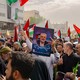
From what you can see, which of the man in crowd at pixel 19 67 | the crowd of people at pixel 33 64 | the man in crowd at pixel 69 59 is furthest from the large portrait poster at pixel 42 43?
the man in crowd at pixel 19 67

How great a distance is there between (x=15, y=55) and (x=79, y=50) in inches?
194

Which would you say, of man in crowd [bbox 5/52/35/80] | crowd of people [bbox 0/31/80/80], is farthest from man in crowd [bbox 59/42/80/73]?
man in crowd [bbox 5/52/35/80]

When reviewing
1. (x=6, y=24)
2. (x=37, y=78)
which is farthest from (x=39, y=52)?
(x=6, y=24)

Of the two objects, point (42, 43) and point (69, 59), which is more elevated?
point (42, 43)

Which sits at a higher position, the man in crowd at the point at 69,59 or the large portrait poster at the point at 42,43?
the large portrait poster at the point at 42,43

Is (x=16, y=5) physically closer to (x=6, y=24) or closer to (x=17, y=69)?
(x=17, y=69)

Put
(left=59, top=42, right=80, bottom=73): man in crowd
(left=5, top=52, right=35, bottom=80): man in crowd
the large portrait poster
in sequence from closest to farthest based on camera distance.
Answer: (left=5, top=52, right=35, bottom=80): man in crowd
the large portrait poster
(left=59, top=42, right=80, bottom=73): man in crowd

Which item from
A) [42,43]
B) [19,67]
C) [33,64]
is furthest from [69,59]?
[19,67]

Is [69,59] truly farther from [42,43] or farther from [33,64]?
[33,64]

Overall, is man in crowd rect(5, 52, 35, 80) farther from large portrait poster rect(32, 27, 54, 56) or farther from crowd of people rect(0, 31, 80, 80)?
large portrait poster rect(32, 27, 54, 56)

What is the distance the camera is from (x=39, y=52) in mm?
6879

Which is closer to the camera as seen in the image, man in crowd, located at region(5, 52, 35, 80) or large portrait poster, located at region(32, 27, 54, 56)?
man in crowd, located at region(5, 52, 35, 80)

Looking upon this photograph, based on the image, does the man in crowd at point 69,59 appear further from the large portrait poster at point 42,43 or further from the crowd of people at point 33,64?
the large portrait poster at point 42,43

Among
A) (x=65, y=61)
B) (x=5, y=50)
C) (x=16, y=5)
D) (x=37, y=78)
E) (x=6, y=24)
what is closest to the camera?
(x=37, y=78)
